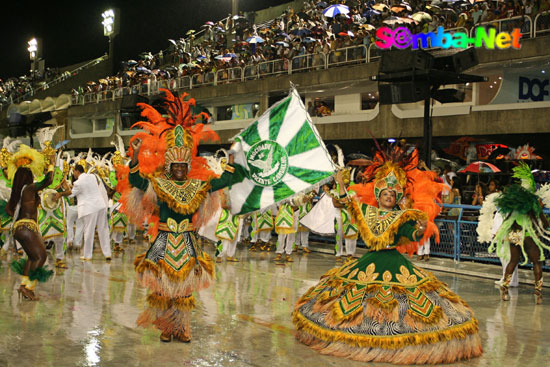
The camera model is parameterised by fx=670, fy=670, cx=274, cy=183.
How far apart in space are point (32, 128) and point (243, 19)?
37.9 feet

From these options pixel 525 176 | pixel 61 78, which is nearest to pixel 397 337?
pixel 525 176

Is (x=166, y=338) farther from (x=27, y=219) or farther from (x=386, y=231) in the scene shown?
(x=27, y=219)

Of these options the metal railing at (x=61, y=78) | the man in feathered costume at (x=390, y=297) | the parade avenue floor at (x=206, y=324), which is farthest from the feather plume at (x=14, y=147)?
the metal railing at (x=61, y=78)

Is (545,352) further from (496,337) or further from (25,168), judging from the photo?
(25,168)

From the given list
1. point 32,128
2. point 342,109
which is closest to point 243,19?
point 342,109

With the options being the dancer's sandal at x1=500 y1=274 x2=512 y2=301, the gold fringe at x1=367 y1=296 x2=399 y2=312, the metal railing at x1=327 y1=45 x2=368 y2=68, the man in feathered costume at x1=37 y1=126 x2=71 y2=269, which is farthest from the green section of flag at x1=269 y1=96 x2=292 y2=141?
the metal railing at x1=327 y1=45 x2=368 y2=68

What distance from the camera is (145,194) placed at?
23.2 feet

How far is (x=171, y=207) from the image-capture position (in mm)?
6867

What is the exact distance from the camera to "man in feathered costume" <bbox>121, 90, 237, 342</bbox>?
681 centimetres

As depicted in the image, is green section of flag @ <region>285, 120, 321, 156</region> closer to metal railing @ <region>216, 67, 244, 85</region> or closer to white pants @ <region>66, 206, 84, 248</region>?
white pants @ <region>66, 206, 84, 248</region>

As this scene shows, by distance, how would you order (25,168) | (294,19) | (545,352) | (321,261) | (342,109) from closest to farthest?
(545,352) → (25,168) → (321,261) → (342,109) → (294,19)

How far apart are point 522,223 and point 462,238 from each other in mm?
3814

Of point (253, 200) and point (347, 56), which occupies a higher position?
point (347, 56)

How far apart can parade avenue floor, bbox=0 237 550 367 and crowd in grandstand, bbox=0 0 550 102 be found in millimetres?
11078
